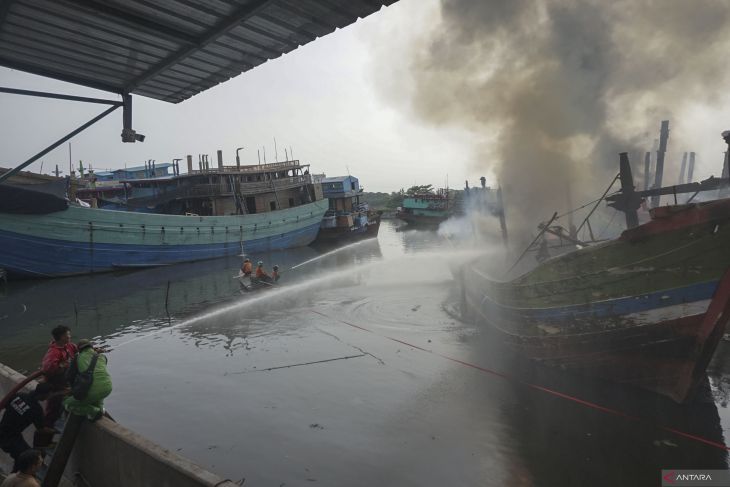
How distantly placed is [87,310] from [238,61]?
60.1 ft

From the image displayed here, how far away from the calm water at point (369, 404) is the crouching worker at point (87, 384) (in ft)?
7.86

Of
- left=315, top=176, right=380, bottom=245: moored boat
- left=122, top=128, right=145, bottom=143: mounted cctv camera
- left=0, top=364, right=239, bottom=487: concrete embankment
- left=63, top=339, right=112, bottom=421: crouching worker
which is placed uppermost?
left=315, top=176, right=380, bottom=245: moored boat

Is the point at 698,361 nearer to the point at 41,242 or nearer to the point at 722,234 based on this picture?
the point at 722,234

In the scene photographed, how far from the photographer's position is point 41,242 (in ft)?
85.8

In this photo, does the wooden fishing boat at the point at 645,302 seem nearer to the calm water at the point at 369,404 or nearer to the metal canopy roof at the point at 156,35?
the calm water at the point at 369,404

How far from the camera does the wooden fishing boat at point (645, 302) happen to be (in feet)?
23.7

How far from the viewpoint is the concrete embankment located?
3.70 meters

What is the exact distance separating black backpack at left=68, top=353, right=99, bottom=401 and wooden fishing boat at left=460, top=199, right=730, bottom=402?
8.39 metres

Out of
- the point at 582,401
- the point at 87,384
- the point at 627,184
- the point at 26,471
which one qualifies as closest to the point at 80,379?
the point at 87,384

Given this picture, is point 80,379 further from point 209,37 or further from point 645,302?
point 645,302

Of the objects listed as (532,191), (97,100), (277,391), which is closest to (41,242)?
(277,391)

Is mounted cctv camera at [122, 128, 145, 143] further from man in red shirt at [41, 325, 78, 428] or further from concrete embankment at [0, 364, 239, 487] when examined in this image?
concrete embankment at [0, 364, 239, 487]

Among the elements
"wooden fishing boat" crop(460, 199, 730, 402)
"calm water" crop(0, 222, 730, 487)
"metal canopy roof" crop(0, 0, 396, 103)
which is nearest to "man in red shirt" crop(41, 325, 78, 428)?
"calm water" crop(0, 222, 730, 487)

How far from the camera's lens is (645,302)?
793 centimetres
